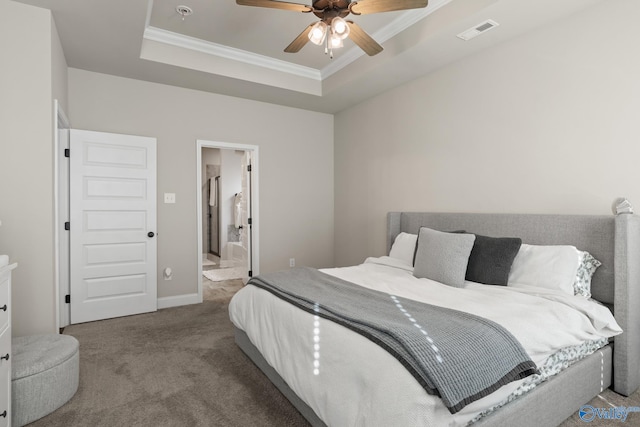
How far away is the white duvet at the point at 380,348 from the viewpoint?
50.5 inches

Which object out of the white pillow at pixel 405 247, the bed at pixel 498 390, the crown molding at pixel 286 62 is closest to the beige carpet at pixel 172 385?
the bed at pixel 498 390

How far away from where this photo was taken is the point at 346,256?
5.14 m

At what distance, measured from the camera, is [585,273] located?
92.7 inches

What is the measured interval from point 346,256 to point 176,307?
242cm

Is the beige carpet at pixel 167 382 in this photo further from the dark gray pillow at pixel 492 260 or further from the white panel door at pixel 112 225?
the dark gray pillow at pixel 492 260

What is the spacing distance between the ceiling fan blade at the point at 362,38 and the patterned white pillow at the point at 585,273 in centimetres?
217

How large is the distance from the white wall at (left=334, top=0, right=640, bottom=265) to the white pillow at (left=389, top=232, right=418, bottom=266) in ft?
1.58

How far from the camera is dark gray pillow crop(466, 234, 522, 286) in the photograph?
251cm

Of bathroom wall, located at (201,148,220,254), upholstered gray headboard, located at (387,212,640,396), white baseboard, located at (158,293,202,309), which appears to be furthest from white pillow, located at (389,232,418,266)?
bathroom wall, located at (201,148,220,254)

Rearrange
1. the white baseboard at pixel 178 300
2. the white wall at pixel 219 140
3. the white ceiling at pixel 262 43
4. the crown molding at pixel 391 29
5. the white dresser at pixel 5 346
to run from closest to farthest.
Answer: the white dresser at pixel 5 346 → the white ceiling at pixel 262 43 → the crown molding at pixel 391 29 → the white wall at pixel 219 140 → the white baseboard at pixel 178 300

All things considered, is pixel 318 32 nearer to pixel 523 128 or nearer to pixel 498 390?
pixel 523 128

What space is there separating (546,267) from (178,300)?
3.88m

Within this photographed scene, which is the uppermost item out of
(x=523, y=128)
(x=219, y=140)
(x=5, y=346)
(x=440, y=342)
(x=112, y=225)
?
(x=219, y=140)

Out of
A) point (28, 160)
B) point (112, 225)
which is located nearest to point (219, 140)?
point (112, 225)
